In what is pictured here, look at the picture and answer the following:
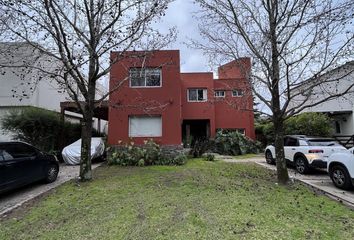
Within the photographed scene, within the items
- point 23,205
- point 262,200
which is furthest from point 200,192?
point 23,205

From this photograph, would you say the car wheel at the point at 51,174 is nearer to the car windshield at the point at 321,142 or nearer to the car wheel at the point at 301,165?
the car wheel at the point at 301,165

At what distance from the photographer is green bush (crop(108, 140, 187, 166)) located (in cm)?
1497

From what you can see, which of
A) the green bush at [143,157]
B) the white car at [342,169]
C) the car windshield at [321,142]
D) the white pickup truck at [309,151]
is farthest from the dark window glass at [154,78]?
the white car at [342,169]

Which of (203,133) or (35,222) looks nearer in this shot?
(35,222)

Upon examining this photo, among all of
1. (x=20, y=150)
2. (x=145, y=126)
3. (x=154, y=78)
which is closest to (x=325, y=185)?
(x=145, y=126)

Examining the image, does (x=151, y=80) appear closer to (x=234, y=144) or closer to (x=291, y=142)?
(x=291, y=142)

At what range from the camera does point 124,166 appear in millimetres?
14602

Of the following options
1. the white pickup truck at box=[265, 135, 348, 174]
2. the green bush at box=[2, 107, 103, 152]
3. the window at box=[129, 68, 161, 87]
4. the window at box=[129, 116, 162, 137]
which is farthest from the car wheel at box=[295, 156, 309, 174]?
the green bush at box=[2, 107, 103, 152]

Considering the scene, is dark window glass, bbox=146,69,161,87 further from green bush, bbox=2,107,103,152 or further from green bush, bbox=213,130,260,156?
green bush, bbox=213,130,260,156

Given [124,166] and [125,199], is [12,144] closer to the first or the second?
[125,199]

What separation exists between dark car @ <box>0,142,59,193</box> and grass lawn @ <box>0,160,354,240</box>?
113 cm

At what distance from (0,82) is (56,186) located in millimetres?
12901

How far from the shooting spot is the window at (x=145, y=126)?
16438 mm

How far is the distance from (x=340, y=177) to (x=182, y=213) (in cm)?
581
